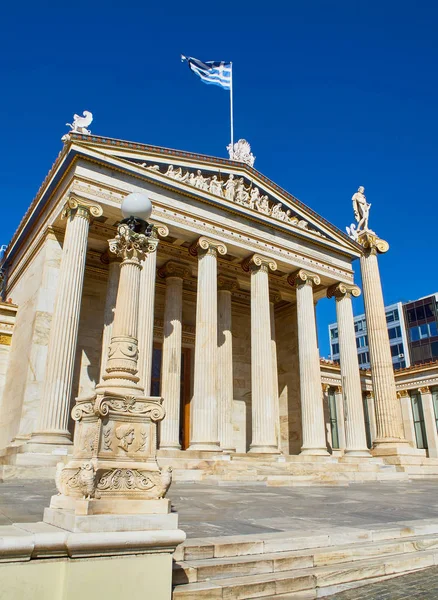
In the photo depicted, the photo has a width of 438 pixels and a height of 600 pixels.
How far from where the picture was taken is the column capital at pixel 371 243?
31.0 m

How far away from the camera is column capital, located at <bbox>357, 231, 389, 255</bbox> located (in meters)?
31.0

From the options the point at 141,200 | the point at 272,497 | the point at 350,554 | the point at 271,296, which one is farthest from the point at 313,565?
the point at 271,296

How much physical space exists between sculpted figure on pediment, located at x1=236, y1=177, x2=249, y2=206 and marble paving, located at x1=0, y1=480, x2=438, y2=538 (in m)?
15.3

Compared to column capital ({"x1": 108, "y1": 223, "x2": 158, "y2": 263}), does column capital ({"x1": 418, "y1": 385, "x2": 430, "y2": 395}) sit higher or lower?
higher

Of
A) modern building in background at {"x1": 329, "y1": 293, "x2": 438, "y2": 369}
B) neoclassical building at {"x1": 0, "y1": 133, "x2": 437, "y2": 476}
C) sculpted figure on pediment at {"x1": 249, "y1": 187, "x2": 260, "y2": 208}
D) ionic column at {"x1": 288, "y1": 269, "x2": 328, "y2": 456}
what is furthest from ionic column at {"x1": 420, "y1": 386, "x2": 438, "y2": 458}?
modern building in background at {"x1": 329, "y1": 293, "x2": 438, "y2": 369}

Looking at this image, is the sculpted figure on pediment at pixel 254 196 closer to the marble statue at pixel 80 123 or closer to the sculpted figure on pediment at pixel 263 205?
the sculpted figure on pediment at pixel 263 205

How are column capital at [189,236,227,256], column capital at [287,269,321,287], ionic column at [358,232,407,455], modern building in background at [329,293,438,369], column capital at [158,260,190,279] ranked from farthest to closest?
modern building in background at [329,293,438,369]
column capital at [287,269,321,287]
ionic column at [358,232,407,455]
column capital at [158,260,190,279]
column capital at [189,236,227,256]

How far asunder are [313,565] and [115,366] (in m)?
3.77

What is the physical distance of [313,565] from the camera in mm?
6375

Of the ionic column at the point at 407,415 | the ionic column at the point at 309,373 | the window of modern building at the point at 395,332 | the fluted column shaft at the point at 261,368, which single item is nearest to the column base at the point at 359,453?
the ionic column at the point at 309,373

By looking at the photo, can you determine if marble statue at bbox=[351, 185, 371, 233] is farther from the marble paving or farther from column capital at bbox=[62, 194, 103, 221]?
the marble paving

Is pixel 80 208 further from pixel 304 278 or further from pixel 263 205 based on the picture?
pixel 304 278

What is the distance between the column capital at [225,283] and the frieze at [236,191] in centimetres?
459

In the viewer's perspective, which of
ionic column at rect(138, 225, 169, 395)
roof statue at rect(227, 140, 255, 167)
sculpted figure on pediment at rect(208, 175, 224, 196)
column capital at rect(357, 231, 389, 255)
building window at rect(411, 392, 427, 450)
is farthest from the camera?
building window at rect(411, 392, 427, 450)
